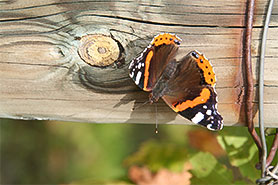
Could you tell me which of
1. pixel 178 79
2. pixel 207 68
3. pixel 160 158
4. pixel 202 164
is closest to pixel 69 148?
pixel 160 158

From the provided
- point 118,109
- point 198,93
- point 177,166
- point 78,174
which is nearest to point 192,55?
point 198,93

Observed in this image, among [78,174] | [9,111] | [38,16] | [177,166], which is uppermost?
[38,16]

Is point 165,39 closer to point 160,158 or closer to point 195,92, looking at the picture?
point 195,92

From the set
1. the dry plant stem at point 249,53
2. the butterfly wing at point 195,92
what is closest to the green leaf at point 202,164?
the butterfly wing at point 195,92

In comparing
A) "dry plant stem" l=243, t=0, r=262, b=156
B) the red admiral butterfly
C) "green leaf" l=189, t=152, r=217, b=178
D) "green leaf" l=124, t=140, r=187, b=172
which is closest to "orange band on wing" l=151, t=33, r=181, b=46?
the red admiral butterfly

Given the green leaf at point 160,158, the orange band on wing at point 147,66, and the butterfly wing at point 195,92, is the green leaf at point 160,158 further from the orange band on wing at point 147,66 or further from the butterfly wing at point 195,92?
the orange band on wing at point 147,66

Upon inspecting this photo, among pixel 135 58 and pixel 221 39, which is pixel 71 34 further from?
pixel 221 39
